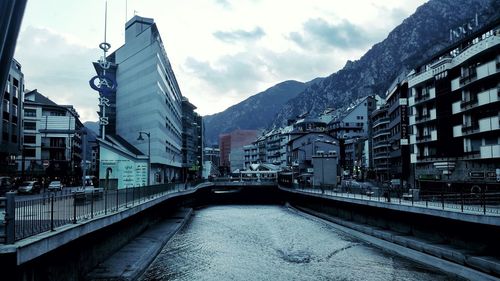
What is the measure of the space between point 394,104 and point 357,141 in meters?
54.4

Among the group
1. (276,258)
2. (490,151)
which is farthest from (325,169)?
(276,258)

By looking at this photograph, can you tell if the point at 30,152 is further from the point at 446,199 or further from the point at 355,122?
the point at 355,122

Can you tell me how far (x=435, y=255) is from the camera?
2730cm

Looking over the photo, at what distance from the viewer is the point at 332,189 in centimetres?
5831

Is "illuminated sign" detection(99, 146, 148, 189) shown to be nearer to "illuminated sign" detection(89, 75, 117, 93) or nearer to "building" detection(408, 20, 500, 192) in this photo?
"illuminated sign" detection(89, 75, 117, 93)

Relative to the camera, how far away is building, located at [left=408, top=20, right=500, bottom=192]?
166ft

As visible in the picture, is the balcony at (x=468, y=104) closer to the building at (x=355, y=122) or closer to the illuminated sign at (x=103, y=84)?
the illuminated sign at (x=103, y=84)

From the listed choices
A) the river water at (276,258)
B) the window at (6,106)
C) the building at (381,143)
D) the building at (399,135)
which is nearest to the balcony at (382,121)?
the building at (381,143)

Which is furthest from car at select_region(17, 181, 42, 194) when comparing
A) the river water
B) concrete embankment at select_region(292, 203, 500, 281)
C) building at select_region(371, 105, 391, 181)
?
building at select_region(371, 105, 391, 181)

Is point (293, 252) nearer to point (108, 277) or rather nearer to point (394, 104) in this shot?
point (108, 277)

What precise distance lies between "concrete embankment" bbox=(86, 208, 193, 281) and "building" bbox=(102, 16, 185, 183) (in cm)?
3742

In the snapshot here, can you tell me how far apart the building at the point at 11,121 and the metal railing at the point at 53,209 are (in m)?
46.5

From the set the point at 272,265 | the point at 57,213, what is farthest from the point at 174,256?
the point at 57,213

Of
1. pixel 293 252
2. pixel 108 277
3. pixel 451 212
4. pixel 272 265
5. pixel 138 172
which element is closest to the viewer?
pixel 108 277
